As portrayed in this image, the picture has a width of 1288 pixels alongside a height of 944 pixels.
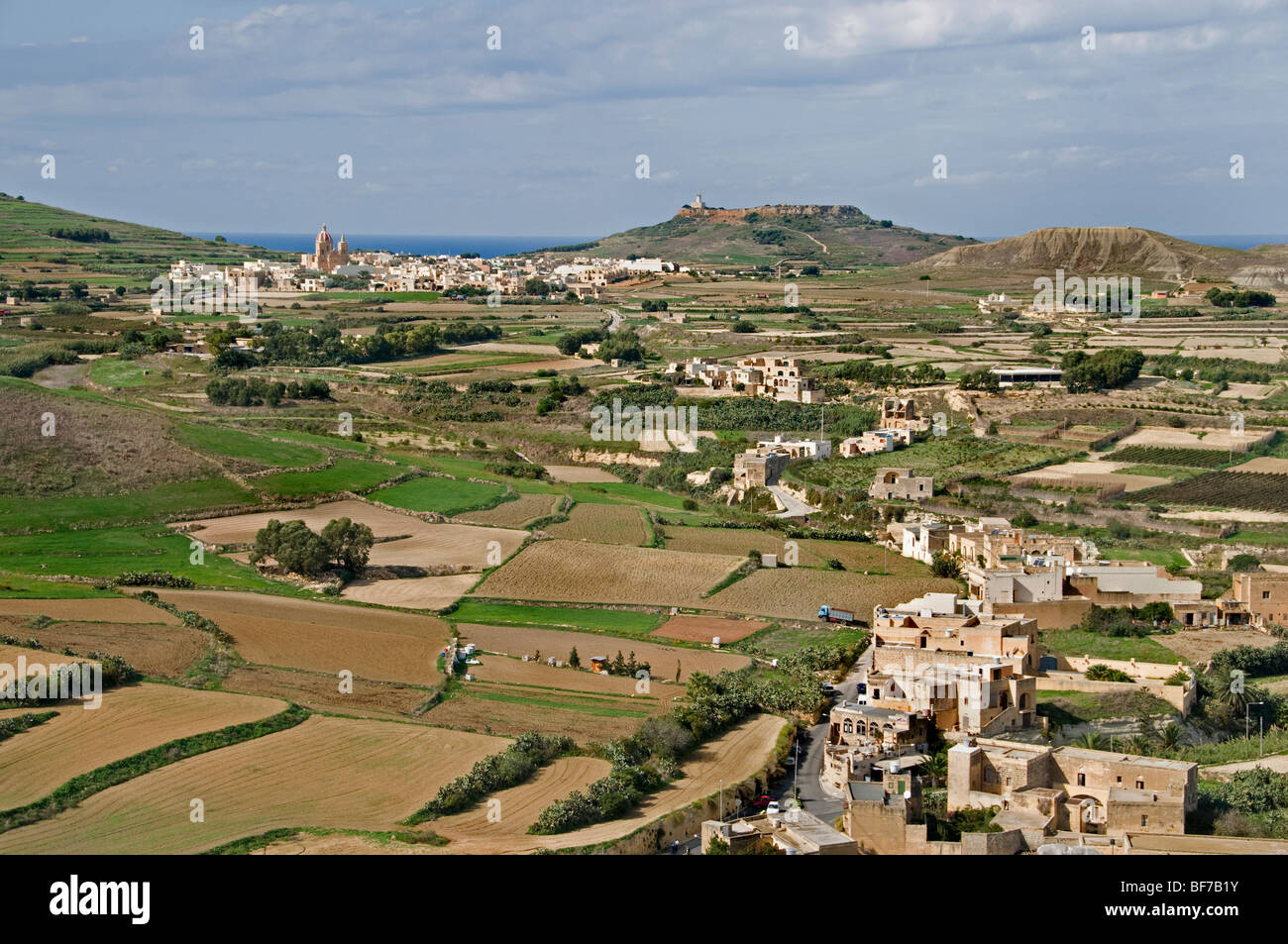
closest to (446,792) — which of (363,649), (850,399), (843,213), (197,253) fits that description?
(363,649)

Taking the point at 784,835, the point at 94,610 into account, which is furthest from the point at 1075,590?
the point at 94,610

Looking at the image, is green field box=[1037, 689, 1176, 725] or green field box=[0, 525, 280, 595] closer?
green field box=[1037, 689, 1176, 725]

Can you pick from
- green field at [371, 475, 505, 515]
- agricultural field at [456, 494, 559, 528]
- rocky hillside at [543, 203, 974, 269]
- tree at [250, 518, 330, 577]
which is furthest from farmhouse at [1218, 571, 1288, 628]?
rocky hillside at [543, 203, 974, 269]

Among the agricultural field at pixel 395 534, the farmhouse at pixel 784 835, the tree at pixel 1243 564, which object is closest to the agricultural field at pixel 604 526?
the agricultural field at pixel 395 534

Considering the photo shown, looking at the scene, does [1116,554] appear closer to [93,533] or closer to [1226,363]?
[93,533]

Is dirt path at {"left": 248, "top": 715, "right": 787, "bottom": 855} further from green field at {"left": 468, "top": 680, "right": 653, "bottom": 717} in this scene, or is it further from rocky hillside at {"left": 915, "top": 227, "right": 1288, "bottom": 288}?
rocky hillside at {"left": 915, "top": 227, "right": 1288, "bottom": 288}

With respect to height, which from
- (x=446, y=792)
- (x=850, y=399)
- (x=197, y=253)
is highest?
(x=197, y=253)
